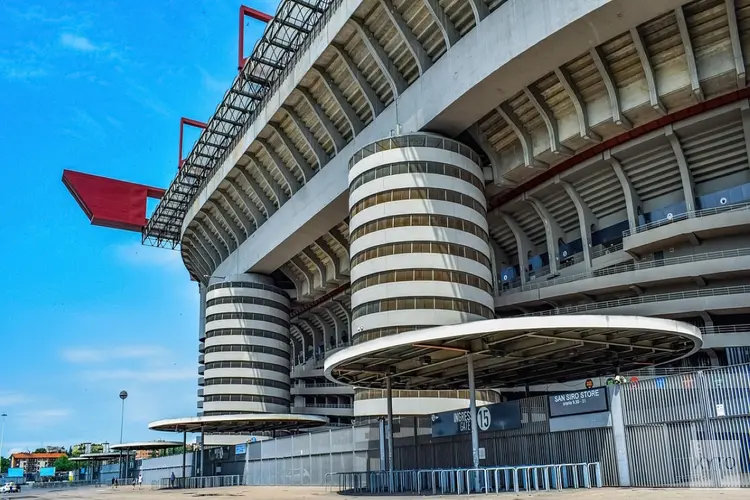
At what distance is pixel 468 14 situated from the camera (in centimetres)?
4628

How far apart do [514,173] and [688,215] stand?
1198 cm

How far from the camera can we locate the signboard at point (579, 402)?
25.5 m

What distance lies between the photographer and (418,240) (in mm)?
47250

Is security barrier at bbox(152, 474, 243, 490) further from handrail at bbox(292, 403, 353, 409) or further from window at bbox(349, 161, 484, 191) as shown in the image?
handrail at bbox(292, 403, 353, 409)

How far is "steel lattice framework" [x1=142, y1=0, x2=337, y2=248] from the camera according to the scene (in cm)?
5656

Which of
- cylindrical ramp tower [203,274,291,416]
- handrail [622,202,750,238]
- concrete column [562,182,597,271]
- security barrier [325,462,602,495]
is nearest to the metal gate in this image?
security barrier [325,462,602,495]

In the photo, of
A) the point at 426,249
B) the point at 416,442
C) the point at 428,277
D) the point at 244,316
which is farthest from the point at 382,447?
the point at 244,316

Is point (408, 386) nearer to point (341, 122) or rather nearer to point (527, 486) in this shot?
point (527, 486)

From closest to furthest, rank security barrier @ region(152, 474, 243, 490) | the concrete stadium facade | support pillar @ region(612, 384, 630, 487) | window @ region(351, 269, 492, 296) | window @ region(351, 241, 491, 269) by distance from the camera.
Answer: support pillar @ region(612, 384, 630, 487), the concrete stadium facade, window @ region(351, 269, 492, 296), window @ region(351, 241, 491, 269), security barrier @ region(152, 474, 243, 490)

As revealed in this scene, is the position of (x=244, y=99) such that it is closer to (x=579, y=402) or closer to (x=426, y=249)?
(x=426, y=249)

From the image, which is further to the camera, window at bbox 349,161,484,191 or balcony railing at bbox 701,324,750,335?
A: window at bbox 349,161,484,191

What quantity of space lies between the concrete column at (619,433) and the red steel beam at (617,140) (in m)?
24.1

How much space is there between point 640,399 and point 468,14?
30.0 m

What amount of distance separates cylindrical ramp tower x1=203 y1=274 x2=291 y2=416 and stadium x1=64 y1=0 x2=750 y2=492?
48.5ft
